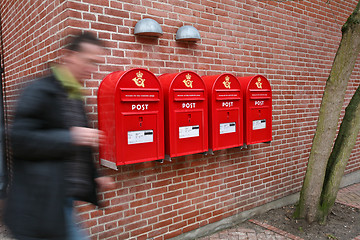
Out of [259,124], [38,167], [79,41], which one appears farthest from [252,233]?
[79,41]

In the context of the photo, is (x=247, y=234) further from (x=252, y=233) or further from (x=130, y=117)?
(x=130, y=117)

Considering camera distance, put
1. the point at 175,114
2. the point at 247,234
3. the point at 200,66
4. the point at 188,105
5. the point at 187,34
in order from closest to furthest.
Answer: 1. the point at 175,114
2. the point at 188,105
3. the point at 187,34
4. the point at 200,66
5. the point at 247,234

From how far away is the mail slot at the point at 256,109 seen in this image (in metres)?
4.02

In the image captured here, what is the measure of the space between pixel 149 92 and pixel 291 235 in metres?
2.75

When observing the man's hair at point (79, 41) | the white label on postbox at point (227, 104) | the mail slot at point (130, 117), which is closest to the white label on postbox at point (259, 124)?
the white label on postbox at point (227, 104)

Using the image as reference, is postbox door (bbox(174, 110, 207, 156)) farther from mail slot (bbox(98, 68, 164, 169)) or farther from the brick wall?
the brick wall

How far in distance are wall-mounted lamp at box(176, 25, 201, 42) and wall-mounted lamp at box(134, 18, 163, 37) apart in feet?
1.22

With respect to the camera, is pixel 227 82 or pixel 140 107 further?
pixel 227 82

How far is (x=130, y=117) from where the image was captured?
9.41 feet

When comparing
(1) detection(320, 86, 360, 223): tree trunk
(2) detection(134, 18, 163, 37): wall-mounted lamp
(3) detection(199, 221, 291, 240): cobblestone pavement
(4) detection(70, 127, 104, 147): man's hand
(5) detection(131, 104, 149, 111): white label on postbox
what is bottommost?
(3) detection(199, 221, 291, 240): cobblestone pavement

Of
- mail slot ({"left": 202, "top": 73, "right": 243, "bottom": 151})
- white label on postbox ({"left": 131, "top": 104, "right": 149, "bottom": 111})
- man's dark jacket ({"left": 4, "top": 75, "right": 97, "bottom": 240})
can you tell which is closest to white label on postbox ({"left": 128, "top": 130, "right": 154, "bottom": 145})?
white label on postbox ({"left": 131, "top": 104, "right": 149, "bottom": 111})

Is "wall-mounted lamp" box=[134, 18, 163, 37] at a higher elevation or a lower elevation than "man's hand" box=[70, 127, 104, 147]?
higher

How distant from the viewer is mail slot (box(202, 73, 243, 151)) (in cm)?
361

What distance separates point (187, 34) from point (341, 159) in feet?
9.52
